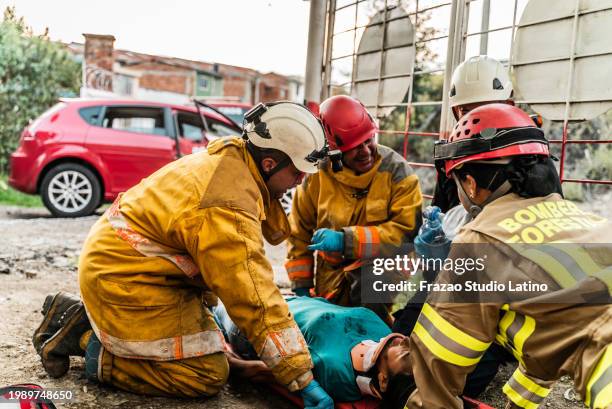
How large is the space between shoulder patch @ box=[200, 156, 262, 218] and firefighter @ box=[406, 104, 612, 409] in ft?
2.72

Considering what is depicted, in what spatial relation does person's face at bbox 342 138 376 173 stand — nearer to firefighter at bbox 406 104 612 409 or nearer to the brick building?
firefighter at bbox 406 104 612 409

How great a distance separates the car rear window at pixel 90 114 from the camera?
788 cm

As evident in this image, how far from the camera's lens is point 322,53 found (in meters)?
6.03

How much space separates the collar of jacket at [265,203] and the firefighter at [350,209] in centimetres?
62

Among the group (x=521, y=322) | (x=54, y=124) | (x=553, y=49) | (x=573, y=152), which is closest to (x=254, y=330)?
(x=521, y=322)

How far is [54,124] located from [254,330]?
21.3 feet

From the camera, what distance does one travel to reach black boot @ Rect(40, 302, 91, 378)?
8.77 feet

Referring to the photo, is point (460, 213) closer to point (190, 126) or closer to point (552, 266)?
point (552, 266)

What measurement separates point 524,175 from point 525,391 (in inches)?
36.2

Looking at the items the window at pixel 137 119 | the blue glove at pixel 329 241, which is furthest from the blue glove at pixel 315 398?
the window at pixel 137 119

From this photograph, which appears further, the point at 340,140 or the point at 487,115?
the point at 340,140

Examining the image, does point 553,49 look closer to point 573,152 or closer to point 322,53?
point 322,53

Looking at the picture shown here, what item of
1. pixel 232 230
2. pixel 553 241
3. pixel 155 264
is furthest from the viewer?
pixel 155 264

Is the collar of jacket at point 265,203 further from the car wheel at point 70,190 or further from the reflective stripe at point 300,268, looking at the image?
the car wheel at point 70,190
